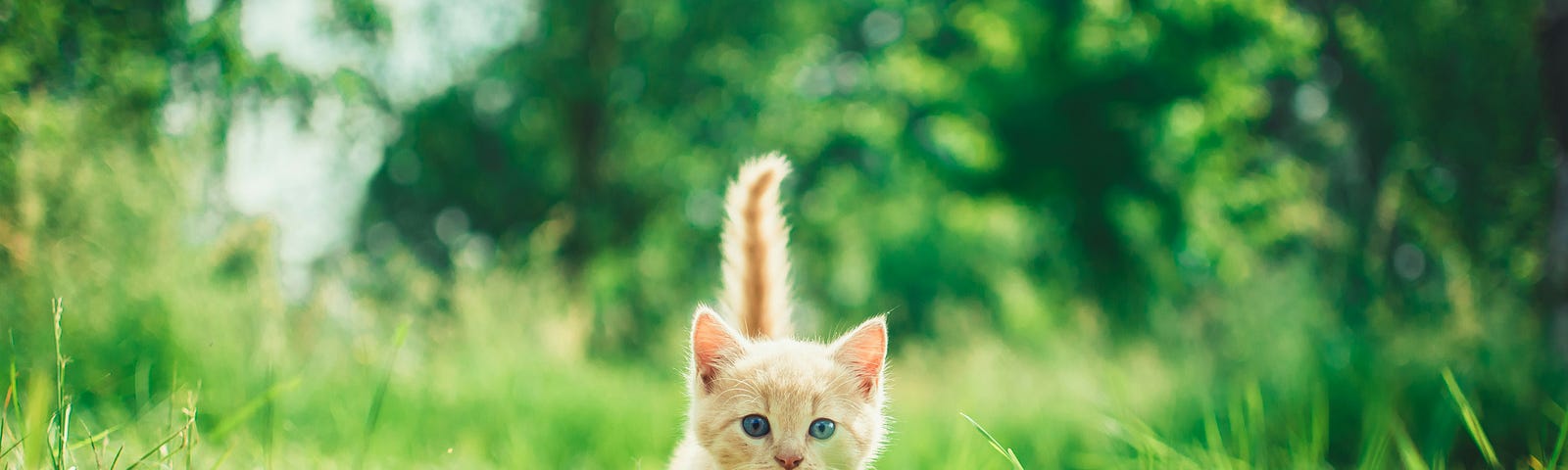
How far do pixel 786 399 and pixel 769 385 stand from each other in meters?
0.04

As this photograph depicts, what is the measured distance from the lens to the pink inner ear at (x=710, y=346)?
69.6 inches

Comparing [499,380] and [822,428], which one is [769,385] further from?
[499,380]

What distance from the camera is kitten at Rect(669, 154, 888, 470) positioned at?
5.46ft

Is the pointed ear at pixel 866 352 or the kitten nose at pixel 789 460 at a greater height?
the pointed ear at pixel 866 352

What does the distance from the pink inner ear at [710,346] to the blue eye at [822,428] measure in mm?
228

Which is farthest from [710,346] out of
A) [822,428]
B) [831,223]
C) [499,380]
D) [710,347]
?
[831,223]

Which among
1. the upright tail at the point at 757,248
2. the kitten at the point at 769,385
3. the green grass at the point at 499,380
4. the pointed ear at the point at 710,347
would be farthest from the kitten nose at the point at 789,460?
the upright tail at the point at 757,248

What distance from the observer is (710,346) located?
1.79 meters

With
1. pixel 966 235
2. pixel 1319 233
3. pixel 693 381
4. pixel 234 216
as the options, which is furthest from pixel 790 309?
pixel 966 235

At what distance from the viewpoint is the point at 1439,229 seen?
4.92 m

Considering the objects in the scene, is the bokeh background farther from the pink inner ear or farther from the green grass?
the pink inner ear

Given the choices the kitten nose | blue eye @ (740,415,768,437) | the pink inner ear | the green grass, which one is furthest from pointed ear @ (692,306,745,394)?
the green grass

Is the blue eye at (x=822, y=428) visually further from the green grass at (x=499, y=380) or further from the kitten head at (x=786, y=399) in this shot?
the green grass at (x=499, y=380)

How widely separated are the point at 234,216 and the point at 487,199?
27.7 ft
